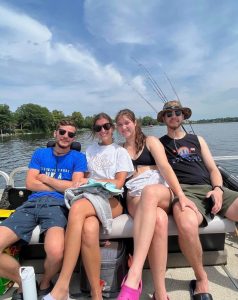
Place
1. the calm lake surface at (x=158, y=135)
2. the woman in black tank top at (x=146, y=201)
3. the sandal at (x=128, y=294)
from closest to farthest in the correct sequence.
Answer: the sandal at (x=128, y=294), the woman in black tank top at (x=146, y=201), the calm lake surface at (x=158, y=135)

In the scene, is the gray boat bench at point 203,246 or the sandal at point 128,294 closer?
the sandal at point 128,294

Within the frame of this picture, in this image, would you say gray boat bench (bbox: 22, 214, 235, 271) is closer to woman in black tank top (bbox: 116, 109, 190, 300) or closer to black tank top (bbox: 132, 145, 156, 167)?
woman in black tank top (bbox: 116, 109, 190, 300)

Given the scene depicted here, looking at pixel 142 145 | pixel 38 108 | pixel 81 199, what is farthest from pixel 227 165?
pixel 38 108

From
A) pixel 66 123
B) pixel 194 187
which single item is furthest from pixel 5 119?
pixel 194 187

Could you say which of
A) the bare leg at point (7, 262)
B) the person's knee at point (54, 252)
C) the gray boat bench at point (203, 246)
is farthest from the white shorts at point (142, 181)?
the bare leg at point (7, 262)

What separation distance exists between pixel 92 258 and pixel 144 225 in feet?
1.63

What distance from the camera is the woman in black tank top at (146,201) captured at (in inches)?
88.0

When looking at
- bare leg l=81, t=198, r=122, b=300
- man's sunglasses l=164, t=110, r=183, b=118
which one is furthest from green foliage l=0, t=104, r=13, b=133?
bare leg l=81, t=198, r=122, b=300

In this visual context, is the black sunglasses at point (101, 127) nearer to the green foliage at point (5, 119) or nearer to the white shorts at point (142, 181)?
the white shorts at point (142, 181)

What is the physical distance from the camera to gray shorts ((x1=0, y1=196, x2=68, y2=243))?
2580 mm

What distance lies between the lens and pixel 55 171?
318cm

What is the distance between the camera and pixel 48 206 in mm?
2805

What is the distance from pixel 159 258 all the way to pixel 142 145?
1.23m

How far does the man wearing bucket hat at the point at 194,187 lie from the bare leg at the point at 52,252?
1.01m
